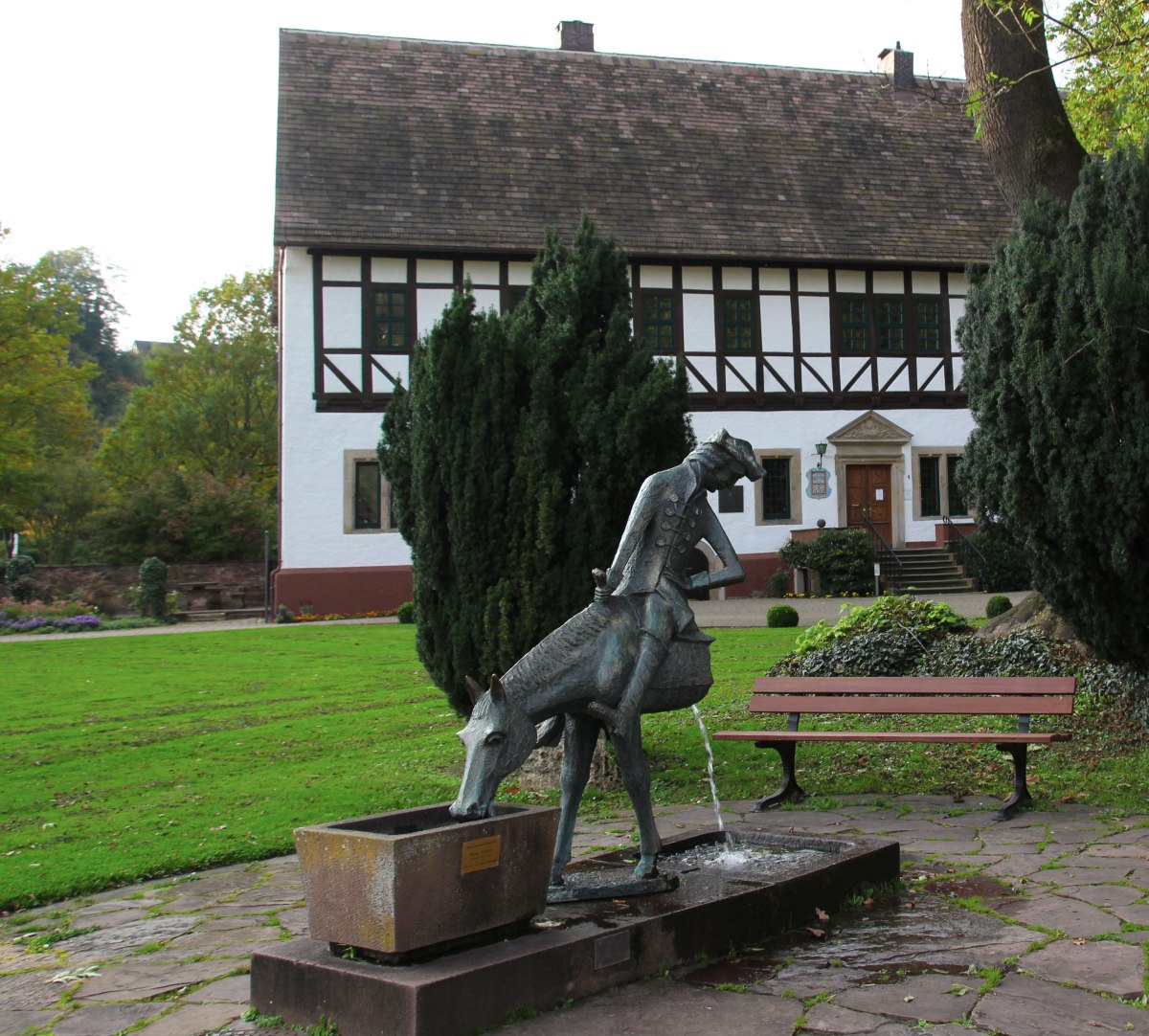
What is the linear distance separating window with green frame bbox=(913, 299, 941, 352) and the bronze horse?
24.1 m

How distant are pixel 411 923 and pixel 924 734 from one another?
4.55 m

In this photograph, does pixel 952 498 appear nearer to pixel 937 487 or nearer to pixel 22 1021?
pixel 937 487

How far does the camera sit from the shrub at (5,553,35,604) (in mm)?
29281

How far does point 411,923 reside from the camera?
412cm

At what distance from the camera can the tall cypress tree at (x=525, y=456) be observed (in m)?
8.41

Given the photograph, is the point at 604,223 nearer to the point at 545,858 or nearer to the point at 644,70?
the point at 644,70

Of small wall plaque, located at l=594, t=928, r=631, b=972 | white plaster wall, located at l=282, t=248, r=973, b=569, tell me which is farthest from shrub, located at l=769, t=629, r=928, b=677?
white plaster wall, located at l=282, t=248, r=973, b=569

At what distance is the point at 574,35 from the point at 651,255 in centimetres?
874

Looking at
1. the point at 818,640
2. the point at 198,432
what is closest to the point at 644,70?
the point at 818,640

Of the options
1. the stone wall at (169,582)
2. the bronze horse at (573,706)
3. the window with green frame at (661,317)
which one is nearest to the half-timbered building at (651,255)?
the window with green frame at (661,317)

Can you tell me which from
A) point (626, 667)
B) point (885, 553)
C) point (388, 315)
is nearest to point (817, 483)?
point (885, 553)

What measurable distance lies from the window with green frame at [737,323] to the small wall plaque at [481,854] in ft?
77.8

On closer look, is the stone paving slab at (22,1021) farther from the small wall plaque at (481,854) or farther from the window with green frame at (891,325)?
the window with green frame at (891,325)

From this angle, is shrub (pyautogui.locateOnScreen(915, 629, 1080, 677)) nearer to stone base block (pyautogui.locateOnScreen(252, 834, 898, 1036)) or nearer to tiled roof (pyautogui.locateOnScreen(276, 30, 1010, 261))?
stone base block (pyautogui.locateOnScreen(252, 834, 898, 1036))
